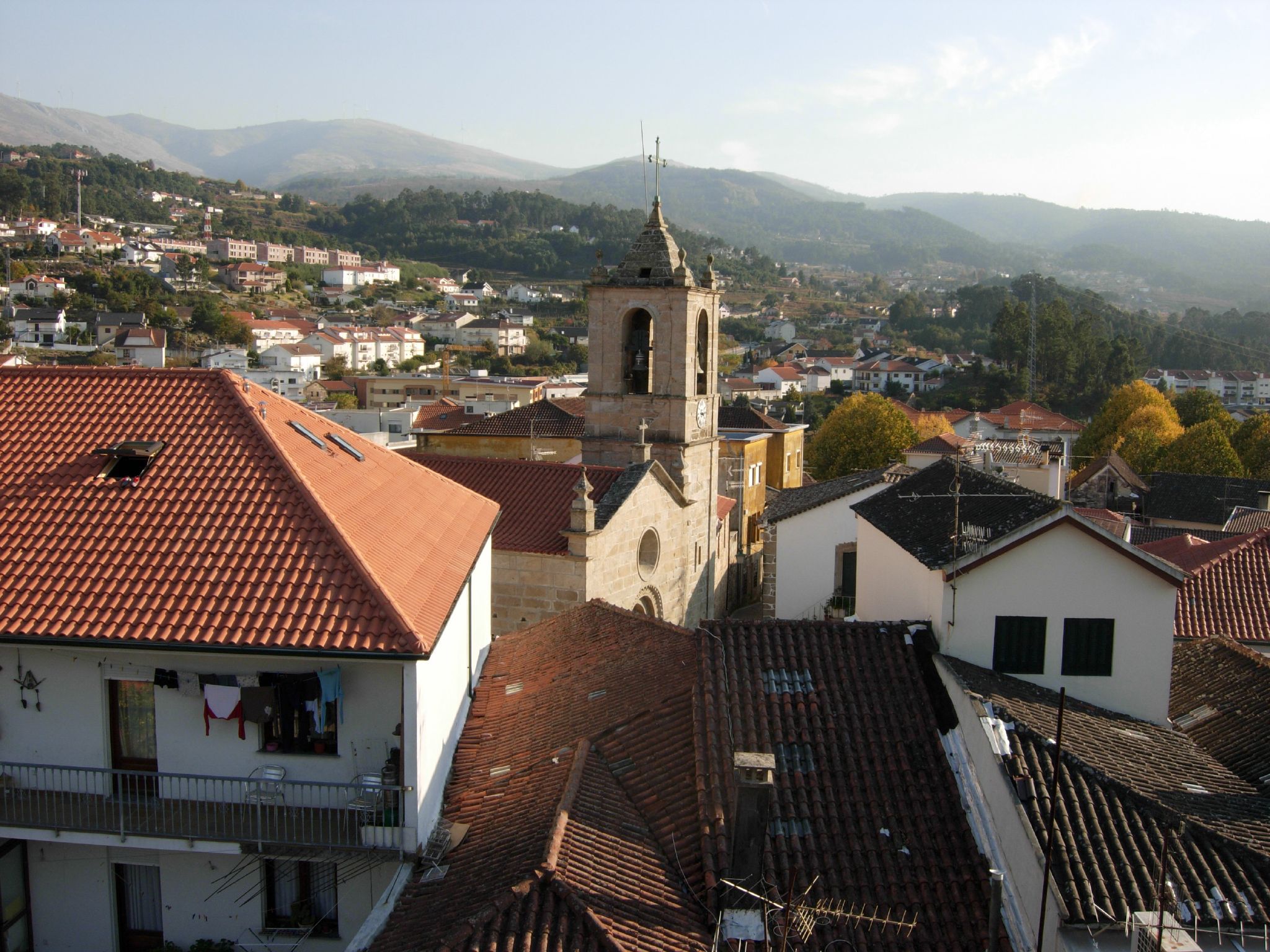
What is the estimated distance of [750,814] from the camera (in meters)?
9.52

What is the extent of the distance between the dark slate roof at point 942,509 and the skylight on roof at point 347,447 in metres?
7.81

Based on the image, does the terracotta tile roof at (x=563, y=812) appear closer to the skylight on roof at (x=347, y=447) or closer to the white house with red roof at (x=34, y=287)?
the skylight on roof at (x=347, y=447)

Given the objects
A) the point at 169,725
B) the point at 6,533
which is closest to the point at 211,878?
the point at 169,725

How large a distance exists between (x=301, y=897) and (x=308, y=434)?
578 centimetres

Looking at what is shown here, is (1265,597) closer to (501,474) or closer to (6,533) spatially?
(501,474)

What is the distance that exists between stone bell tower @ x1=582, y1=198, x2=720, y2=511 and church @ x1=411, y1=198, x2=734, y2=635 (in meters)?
0.03

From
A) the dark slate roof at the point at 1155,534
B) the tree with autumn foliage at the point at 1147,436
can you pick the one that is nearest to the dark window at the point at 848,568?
the dark slate roof at the point at 1155,534

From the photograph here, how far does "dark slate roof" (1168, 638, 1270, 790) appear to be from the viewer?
13781 mm

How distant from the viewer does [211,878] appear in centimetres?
1077

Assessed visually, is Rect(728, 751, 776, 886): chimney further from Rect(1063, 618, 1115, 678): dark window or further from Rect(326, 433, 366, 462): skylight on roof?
Rect(326, 433, 366, 462): skylight on roof

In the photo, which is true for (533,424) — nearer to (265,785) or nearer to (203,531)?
(203,531)

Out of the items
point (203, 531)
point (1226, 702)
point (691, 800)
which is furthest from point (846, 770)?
point (1226, 702)

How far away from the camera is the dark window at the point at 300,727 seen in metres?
10.4

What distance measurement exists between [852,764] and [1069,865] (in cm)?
249
